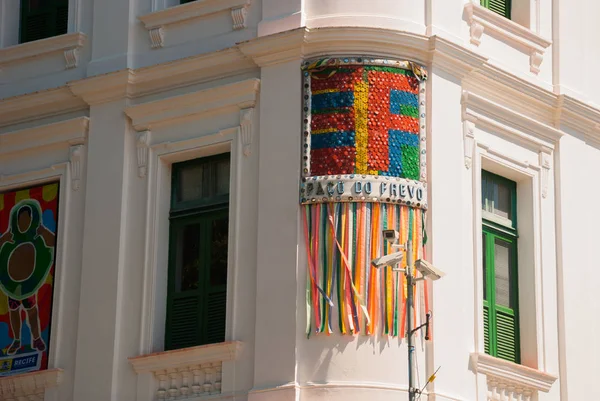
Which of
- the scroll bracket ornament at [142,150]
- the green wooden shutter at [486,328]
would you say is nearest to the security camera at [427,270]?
the green wooden shutter at [486,328]

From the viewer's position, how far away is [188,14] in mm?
30391

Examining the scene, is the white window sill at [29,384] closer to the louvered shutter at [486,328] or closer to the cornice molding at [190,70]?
the cornice molding at [190,70]

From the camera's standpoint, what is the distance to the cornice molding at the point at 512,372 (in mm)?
28659

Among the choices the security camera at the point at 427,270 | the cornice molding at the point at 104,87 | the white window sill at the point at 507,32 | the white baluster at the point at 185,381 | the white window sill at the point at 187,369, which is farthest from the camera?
the cornice molding at the point at 104,87

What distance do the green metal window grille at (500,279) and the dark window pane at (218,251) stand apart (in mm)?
3950

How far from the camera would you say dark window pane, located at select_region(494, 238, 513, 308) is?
30250 millimetres

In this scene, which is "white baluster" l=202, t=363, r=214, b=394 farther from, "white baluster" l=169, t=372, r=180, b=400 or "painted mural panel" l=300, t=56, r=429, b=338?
"painted mural panel" l=300, t=56, r=429, b=338

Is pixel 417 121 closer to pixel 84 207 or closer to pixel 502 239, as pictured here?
pixel 502 239

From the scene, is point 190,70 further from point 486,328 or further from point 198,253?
point 486,328

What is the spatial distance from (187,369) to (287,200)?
9.33 ft

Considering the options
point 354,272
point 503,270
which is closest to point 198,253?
point 354,272

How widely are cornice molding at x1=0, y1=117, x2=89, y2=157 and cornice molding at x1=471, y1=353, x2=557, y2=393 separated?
717 centimetres

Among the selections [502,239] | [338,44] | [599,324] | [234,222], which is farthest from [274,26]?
[599,324]

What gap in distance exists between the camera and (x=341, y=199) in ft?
92.0
